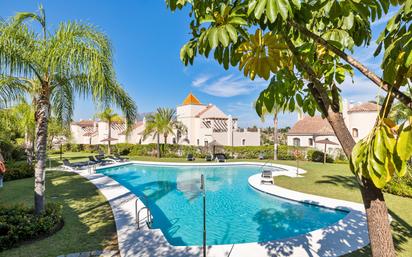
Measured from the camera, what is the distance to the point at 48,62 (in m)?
7.59

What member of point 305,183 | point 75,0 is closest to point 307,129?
point 305,183

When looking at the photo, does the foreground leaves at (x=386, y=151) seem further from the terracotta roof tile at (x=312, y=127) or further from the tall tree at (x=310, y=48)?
the terracotta roof tile at (x=312, y=127)

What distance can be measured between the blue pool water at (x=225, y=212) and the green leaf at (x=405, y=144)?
8.96m

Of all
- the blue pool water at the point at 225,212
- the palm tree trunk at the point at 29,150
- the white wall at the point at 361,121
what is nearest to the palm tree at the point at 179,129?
the blue pool water at the point at 225,212

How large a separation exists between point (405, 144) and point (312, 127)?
41912 mm

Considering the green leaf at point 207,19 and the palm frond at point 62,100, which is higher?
the palm frond at point 62,100

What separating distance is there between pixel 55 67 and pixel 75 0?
7349 millimetres

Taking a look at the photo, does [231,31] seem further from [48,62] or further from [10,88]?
[10,88]

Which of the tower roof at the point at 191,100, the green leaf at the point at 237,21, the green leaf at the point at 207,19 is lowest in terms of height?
the green leaf at the point at 237,21

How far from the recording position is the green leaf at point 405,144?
1.37 m

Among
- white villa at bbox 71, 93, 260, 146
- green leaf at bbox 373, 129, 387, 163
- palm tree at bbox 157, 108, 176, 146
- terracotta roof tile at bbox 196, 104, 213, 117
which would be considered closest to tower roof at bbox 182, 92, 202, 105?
white villa at bbox 71, 93, 260, 146

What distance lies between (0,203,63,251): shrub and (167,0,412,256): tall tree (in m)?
8.34

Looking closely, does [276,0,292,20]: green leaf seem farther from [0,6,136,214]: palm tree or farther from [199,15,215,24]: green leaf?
[0,6,136,214]: palm tree

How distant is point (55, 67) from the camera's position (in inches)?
291
